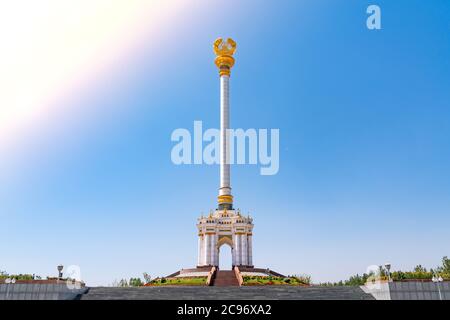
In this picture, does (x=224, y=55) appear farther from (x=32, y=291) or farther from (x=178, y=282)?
(x=32, y=291)

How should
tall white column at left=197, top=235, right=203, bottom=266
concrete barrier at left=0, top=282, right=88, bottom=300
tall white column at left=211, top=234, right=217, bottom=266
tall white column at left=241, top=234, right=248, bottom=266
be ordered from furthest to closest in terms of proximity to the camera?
tall white column at left=197, top=235, right=203, bottom=266 < tall white column at left=211, top=234, right=217, bottom=266 < tall white column at left=241, top=234, right=248, bottom=266 < concrete barrier at left=0, top=282, right=88, bottom=300

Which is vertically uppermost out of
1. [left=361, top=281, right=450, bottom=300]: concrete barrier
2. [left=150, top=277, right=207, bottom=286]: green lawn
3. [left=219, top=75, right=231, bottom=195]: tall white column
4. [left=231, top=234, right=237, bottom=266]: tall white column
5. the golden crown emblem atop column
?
the golden crown emblem atop column

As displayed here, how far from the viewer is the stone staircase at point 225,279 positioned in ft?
109

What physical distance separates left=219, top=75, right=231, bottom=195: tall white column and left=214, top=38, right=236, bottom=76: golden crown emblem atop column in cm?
109

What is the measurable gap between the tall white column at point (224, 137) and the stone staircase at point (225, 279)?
13717 millimetres

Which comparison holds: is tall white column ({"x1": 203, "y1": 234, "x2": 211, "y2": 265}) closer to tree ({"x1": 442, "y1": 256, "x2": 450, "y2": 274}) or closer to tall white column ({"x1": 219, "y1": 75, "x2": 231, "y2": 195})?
tall white column ({"x1": 219, "y1": 75, "x2": 231, "y2": 195})

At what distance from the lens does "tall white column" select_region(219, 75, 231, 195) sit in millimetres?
50969

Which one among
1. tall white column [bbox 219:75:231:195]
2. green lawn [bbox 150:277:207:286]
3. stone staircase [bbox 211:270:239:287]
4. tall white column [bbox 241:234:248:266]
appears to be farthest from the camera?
tall white column [bbox 219:75:231:195]

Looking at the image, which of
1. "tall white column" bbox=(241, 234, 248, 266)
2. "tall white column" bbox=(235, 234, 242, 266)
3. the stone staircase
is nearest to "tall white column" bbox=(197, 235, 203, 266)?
"tall white column" bbox=(235, 234, 242, 266)

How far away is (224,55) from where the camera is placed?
5609 cm

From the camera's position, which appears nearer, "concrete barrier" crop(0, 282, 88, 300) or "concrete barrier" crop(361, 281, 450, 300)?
"concrete barrier" crop(361, 281, 450, 300)

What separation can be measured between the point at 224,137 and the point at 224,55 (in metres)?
12.2

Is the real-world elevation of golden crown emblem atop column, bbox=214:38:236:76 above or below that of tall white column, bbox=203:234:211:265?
above
